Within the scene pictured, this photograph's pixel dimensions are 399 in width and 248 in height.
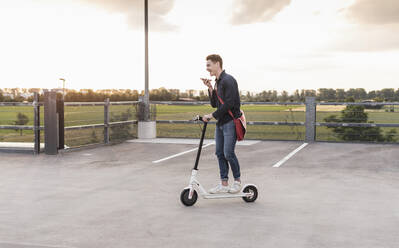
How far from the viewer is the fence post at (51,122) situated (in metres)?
12.2

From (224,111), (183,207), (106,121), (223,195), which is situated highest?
(224,111)

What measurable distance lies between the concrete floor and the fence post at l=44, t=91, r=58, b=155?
0.68m

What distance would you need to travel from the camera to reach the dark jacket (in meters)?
6.55

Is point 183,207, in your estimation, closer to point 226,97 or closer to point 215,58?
point 226,97

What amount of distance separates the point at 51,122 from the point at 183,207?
675 cm

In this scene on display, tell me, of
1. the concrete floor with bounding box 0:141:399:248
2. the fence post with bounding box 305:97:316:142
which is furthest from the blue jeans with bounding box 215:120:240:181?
the fence post with bounding box 305:97:316:142

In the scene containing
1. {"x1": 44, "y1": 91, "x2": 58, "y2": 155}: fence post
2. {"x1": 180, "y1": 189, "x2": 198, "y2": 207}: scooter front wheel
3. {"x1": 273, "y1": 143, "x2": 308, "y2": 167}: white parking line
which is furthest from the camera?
{"x1": 44, "y1": 91, "x2": 58, "y2": 155}: fence post

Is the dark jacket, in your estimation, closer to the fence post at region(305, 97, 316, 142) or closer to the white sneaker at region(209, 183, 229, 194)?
the white sneaker at region(209, 183, 229, 194)

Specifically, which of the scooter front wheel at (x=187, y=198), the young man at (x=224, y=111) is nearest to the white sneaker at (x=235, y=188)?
the young man at (x=224, y=111)

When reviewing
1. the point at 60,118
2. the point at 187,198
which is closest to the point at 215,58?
the point at 187,198

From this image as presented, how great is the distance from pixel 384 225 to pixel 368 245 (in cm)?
90

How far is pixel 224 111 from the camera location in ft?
21.6

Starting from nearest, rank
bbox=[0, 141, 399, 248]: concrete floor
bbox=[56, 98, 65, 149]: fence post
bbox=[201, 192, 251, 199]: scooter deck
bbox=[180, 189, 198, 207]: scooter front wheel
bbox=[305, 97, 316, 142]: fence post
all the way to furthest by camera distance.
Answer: bbox=[0, 141, 399, 248]: concrete floor < bbox=[180, 189, 198, 207]: scooter front wheel < bbox=[201, 192, 251, 199]: scooter deck < bbox=[56, 98, 65, 149]: fence post < bbox=[305, 97, 316, 142]: fence post

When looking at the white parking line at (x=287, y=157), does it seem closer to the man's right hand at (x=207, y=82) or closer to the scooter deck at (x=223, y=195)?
the scooter deck at (x=223, y=195)
